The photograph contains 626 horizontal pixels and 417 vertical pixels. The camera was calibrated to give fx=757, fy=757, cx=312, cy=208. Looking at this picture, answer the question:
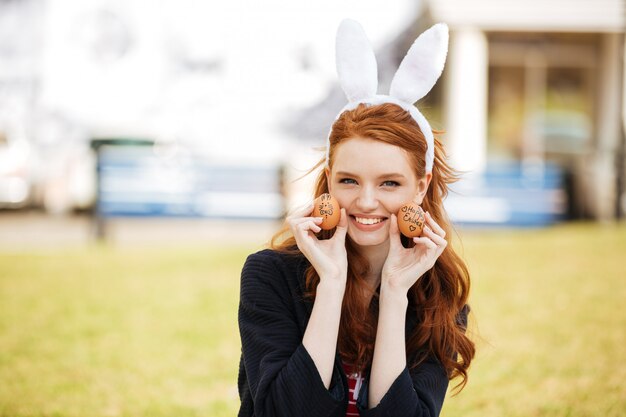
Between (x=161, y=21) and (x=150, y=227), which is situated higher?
(x=161, y=21)

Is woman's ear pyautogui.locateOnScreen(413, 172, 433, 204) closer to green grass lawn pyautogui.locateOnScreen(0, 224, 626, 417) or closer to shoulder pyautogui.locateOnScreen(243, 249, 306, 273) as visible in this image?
shoulder pyautogui.locateOnScreen(243, 249, 306, 273)

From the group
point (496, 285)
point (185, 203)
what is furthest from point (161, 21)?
point (496, 285)

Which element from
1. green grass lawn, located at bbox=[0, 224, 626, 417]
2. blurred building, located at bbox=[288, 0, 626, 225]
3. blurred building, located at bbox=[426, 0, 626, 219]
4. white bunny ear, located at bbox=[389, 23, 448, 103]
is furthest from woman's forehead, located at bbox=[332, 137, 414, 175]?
blurred building, located at bbox=[426, 0, 626, 219]

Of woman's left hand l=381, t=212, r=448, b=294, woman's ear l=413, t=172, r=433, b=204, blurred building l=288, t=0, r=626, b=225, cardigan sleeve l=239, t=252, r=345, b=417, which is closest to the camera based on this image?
cardigan sleeve l=239, t=252, r=345, b=417

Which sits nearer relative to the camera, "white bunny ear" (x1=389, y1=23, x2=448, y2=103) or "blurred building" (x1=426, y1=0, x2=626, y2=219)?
"white bunny ear" (x1=389, y1=23, x2=448, y2=103)

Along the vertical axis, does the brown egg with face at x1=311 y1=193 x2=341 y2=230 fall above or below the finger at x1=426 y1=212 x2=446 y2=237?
above

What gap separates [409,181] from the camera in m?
2.49

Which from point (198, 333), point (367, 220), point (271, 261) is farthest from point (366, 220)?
point (198, 333)

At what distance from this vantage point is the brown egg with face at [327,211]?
2.39 meters

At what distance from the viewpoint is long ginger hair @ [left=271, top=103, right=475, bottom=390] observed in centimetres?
245

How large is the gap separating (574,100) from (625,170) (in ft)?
11.4

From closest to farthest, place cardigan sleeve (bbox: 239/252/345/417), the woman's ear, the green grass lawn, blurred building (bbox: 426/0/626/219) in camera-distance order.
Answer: cardigan sleeve (bbox: 239/252/345/417)
the woman's ear
the green grass lawn
blurred building (bbox: 426/0/626/219)

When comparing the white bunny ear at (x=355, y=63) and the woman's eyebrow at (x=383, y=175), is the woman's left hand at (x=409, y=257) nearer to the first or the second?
the woman's eyebrow at (x=383, y=175)

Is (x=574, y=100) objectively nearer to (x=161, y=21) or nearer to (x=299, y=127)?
(x=299, y=127)
